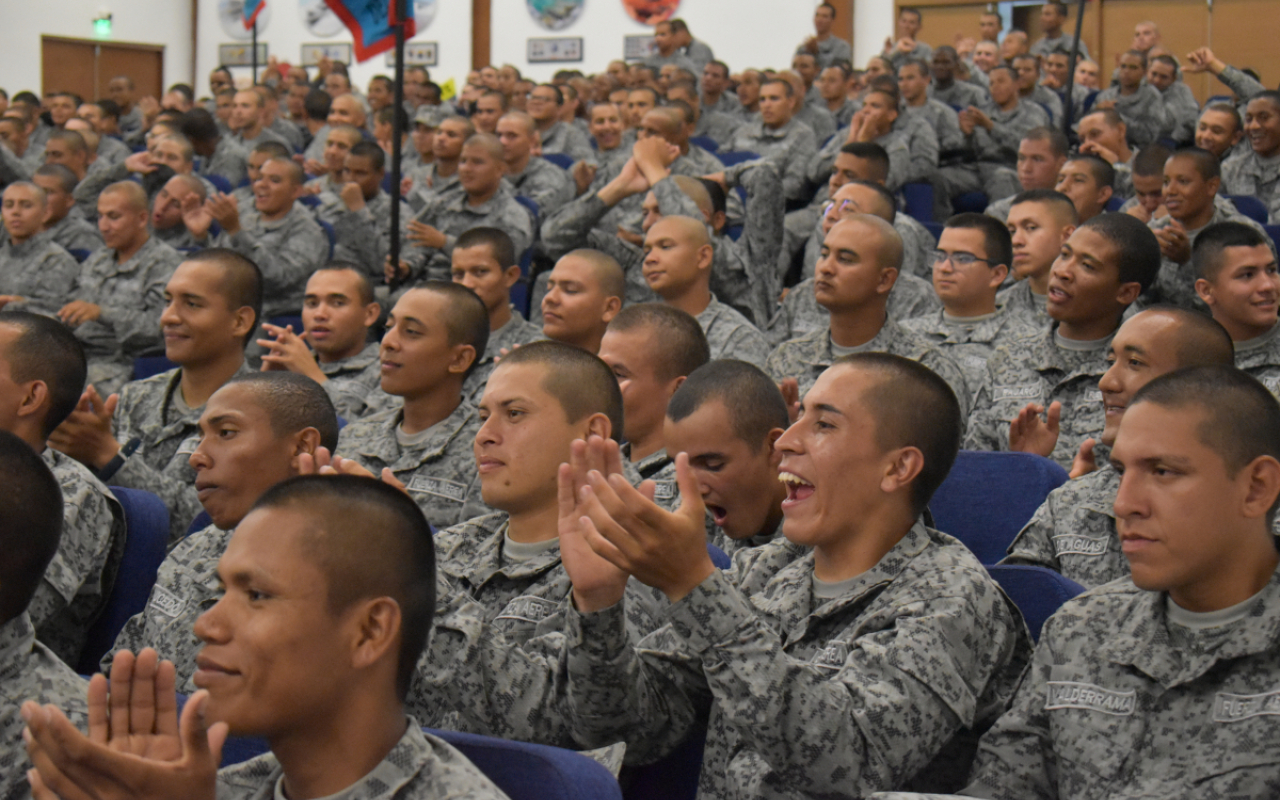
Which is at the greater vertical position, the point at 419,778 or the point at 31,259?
the point at 31,259

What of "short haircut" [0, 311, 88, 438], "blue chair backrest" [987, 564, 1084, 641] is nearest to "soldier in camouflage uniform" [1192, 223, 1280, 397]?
"blue chair backrest" [987, 564, 1084, 641]

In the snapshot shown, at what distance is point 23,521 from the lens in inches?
66.8

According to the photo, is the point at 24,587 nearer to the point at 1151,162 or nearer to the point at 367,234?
the point at 367,234

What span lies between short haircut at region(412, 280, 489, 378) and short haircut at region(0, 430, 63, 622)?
170cm

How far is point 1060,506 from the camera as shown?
8.00ft

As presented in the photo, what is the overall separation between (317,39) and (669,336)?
12249 millimetres

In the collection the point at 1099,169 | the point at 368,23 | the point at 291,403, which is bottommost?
the point at 291,403

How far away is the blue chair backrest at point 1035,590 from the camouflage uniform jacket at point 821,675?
0.16 metres

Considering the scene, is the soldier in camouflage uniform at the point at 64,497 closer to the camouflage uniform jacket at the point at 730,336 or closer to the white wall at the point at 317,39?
the camouflage uniform jacket at the point at 730,336

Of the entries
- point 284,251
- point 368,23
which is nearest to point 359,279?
point 368,23

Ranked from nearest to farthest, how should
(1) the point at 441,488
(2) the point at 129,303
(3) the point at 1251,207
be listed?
1. (1) the point at 441,488
2. (2) the point at 129,303
3. (3) the point at 1251,207

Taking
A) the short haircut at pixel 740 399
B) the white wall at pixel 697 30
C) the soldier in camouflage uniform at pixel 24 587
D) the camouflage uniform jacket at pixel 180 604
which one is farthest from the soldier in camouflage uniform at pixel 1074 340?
the white wall at pixel 697 30

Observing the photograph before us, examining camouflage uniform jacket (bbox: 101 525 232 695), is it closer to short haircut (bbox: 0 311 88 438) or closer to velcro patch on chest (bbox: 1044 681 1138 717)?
short haircut (bbox: 0 311 88 438)

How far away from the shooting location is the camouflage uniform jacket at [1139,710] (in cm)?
148
